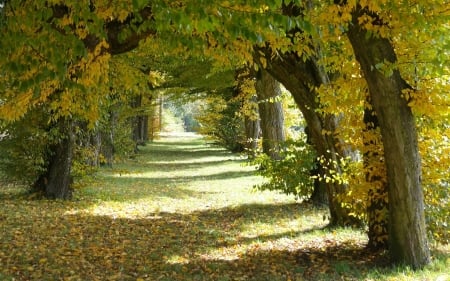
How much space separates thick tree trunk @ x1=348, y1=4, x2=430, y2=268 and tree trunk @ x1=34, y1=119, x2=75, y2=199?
8.73 m

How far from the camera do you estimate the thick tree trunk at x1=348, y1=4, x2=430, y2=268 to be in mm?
6125

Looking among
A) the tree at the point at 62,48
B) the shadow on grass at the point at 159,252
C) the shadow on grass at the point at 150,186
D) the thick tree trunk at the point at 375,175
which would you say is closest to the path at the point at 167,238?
the shadow on grass at the point at 159,252

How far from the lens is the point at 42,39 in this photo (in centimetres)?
480

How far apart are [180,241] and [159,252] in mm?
862

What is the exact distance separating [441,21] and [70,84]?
398cm

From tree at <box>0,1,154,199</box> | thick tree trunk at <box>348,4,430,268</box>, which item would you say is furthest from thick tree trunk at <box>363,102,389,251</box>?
tree at <box>0,1,154,199</box>

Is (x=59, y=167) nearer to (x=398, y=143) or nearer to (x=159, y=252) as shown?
(x=159, y=252)

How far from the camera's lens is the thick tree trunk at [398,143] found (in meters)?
6.12

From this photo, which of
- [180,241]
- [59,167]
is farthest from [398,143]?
[59,167]

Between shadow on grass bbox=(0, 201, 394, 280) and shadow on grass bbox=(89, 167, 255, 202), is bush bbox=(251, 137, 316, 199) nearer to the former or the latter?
shadow on grass bbox=(0, 201, 394, 280)

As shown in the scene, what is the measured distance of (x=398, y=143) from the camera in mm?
6160

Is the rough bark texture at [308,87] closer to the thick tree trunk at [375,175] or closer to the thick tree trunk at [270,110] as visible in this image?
the thick tree trunk at [375,175]

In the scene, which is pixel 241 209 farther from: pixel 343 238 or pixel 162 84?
pixel 162 84

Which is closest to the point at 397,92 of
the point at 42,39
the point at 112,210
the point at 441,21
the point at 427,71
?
the point at 427,71
